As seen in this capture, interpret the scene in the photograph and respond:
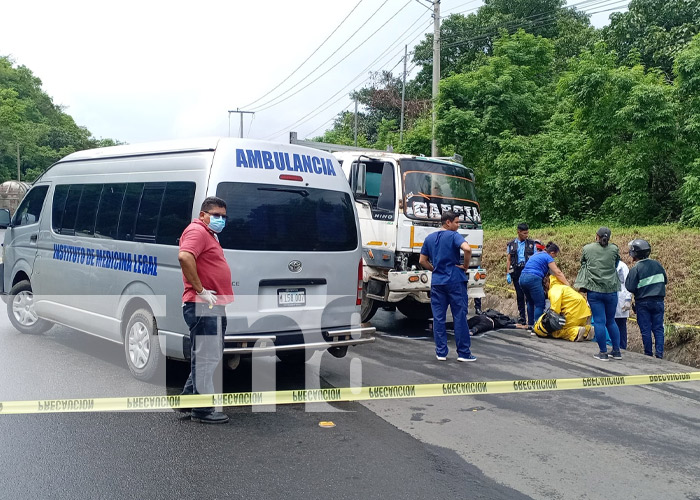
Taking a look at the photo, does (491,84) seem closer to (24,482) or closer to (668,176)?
(668,176)

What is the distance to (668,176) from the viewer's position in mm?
16016

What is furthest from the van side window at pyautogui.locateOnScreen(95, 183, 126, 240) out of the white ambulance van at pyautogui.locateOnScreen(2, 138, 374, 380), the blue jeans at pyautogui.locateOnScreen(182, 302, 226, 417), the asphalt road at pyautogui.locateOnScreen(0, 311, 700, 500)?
the blue jeans at pyautogui.locateOnScreen(182, 302, 226, 417)

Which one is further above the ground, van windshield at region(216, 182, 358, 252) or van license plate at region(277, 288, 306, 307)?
van windshield at region(216, 182, 358, 252)

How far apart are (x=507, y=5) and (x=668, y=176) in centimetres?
2403

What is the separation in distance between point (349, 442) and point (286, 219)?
2.17 m

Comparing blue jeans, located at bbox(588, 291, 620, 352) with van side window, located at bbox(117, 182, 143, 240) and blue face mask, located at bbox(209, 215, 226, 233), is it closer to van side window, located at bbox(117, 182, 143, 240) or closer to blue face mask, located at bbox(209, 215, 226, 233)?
blue face mask, located at bbox(209, 215, 226, 233)

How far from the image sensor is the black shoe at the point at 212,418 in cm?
512

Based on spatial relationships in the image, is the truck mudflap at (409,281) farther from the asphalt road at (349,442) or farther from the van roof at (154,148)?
the van roof at (154,148)

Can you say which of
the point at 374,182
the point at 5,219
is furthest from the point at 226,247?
the point at 5,219

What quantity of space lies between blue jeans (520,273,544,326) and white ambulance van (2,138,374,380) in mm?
4361

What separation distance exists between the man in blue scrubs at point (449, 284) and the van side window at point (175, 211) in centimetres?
330

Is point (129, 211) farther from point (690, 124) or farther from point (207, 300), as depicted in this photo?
point (690, 124)

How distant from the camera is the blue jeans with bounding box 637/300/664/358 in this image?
8727mm

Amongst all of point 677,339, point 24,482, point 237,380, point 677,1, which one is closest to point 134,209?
point 237,380
